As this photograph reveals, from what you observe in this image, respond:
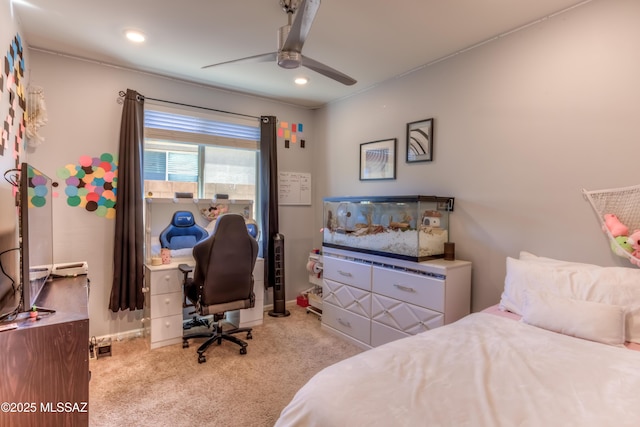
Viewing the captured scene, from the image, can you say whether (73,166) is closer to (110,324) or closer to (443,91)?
(110,324)

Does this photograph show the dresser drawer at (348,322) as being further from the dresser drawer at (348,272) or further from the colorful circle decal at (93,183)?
the colorful circle decal at (93,183)

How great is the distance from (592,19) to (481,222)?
1471mm

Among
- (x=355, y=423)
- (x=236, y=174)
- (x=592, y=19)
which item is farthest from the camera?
(x=236, y=174)

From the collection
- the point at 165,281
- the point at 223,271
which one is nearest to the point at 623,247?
the point at 223,271

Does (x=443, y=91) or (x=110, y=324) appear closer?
(x=443, y=91)

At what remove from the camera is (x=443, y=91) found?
9.68ft

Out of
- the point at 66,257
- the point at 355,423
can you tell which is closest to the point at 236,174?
the point at 66,257

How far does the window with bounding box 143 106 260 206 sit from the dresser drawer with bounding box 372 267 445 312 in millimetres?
1871

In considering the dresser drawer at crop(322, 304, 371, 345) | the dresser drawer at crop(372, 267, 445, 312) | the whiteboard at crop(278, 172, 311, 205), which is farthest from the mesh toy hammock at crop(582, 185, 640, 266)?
the whiteboard at crop(278, 172, 311, 205)

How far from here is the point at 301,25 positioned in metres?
1.71

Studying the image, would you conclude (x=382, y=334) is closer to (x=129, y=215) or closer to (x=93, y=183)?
(x=129, y=215)

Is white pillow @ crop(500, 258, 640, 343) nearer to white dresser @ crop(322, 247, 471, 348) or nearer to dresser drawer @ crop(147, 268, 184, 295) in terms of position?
white dresser @ crop(322, 247, 471, 348)

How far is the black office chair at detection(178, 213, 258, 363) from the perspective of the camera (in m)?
2.72

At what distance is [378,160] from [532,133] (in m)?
1.49
